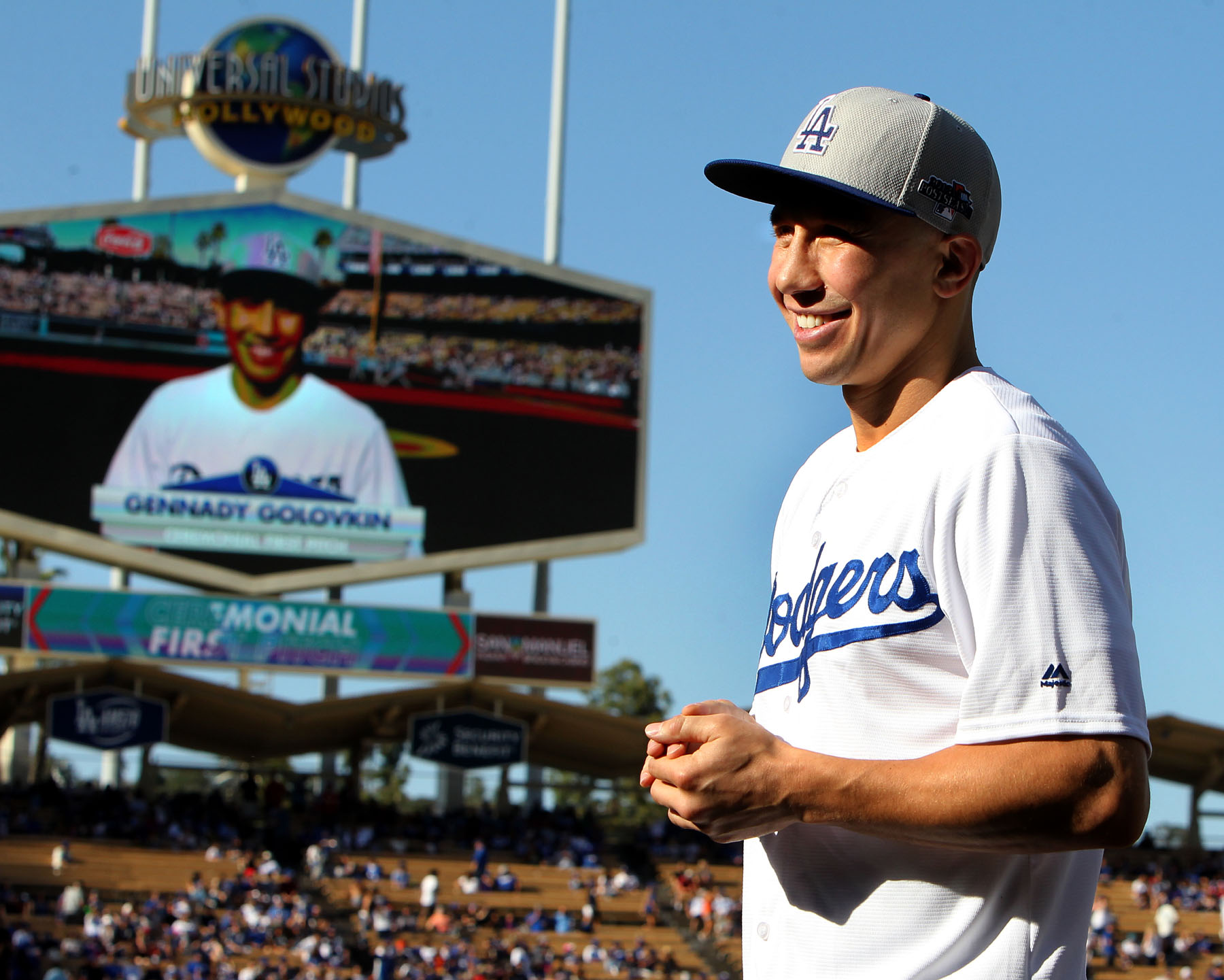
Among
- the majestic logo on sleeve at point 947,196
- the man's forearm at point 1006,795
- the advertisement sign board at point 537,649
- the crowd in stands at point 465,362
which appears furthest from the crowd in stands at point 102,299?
the man's forearm at point 1006,795

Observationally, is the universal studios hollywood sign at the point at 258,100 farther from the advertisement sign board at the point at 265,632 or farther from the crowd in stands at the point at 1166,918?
the crowd in stands at the point at 1166,918

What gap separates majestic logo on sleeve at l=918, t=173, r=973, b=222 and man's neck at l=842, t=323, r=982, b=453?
0.17m

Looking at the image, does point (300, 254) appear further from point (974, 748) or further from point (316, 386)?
point (974, 748)

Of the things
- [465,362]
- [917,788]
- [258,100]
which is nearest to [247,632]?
[465,362]

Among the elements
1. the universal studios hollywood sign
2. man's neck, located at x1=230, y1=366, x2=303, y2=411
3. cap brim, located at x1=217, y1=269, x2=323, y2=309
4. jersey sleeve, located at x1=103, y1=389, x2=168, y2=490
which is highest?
the universal studios hollywood sign

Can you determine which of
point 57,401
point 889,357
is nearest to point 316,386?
point 57,401

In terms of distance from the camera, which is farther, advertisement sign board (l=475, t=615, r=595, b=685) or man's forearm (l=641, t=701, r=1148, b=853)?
advertisement sign board (l=475, t=615, r=595, b=685)

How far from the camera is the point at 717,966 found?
22.6m

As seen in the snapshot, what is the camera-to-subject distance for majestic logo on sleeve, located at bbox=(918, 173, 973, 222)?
1826 millimetres

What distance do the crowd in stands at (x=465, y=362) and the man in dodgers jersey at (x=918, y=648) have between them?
2495cm

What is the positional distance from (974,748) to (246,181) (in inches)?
1086

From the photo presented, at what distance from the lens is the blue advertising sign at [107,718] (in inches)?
952

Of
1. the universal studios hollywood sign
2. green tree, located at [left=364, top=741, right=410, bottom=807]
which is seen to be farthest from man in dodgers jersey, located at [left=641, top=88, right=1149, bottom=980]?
green tree, located at [left=364, top=741, right=410, bottom=807]

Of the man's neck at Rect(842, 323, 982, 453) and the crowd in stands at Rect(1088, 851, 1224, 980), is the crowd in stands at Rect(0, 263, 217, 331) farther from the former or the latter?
the man's neck at Rect(842, 323, 982, 453)
